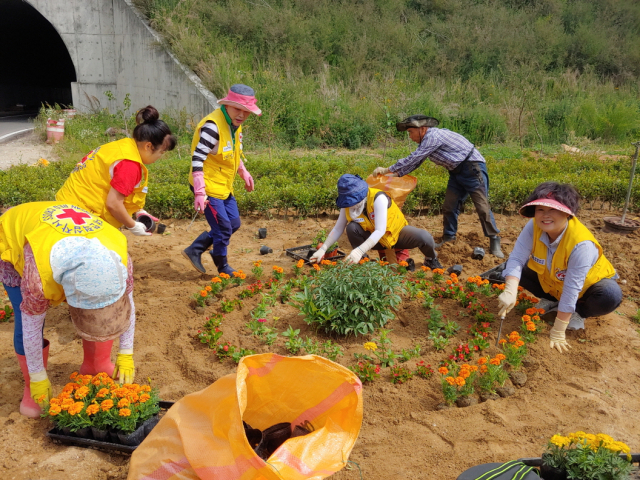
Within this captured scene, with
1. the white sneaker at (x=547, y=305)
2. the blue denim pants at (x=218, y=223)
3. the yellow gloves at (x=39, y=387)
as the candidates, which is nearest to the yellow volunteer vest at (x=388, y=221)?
the blue denim pants at (x=218, y=223)

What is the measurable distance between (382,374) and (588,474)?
152cm

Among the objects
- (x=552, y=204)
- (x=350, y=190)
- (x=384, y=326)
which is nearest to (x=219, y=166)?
(x=350, y=190)

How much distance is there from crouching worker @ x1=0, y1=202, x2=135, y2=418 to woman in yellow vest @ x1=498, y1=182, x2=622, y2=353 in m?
2.61

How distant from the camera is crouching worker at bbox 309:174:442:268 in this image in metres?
4.72

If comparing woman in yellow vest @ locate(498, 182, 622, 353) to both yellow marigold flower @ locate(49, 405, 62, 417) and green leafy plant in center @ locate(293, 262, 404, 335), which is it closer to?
green leafy plant in center @ locate(293, 262, 404, 335)

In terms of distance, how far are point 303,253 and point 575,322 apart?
2691 mm

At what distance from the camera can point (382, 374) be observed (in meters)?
3.57

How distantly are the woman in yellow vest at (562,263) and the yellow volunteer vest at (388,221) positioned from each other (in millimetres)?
1224

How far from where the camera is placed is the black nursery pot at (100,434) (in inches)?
111

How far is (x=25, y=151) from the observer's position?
11469 mm

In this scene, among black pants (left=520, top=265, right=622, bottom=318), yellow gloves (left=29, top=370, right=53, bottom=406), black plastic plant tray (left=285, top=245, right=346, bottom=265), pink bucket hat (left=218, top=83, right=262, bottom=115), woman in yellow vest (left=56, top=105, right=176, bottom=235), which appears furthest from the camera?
black plastic plant tray (left=285, top=245, right=346, bottom=265)

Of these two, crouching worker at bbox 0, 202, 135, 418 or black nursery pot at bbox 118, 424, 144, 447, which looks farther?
black nursery pot at bbox 118, 424, 144, 447

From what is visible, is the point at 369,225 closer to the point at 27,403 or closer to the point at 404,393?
the point at 404,393

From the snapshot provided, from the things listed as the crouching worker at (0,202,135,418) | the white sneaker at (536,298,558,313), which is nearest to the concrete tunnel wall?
the white sneaker at (536,298,558,313)
